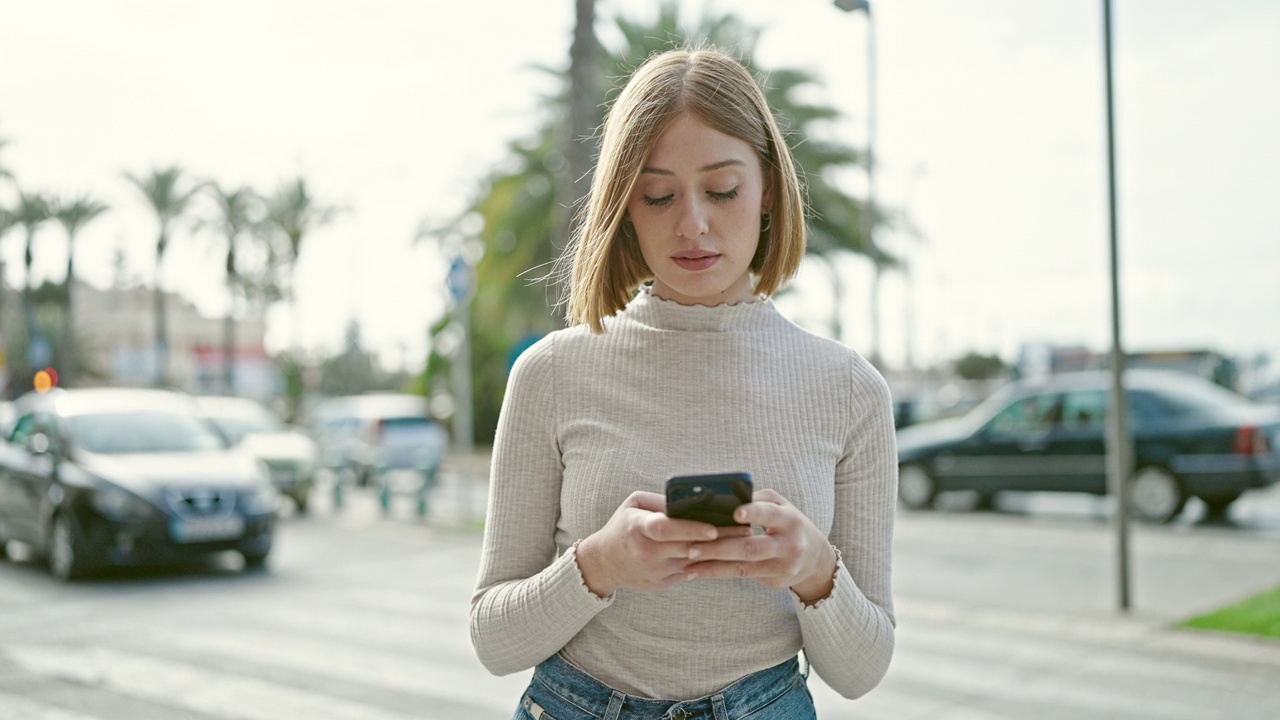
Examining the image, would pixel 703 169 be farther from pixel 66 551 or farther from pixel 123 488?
pixel 66 551

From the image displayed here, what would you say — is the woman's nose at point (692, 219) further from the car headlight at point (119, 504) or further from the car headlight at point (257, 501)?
the car headlight at point (257, 501)

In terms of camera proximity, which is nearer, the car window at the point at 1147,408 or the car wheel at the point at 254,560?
the car wheel at the point at 254,560

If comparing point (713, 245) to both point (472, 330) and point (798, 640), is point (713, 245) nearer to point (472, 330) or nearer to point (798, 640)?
point (798, 640)

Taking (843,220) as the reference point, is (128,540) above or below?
below

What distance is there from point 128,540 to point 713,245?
32.8 feet

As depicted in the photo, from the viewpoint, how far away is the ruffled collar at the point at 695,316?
1861 millimetres

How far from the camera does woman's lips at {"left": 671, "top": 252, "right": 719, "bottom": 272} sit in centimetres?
180

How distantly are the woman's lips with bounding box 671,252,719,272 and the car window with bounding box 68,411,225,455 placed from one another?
426 inches

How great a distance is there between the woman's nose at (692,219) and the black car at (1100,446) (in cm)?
1290

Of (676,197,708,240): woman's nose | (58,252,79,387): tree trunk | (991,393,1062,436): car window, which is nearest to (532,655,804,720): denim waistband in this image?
(676,197,708,240): woman's nose

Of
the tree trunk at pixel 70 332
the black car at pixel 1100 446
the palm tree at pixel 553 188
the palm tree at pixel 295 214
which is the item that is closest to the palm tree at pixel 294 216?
the palm tree at pixel 295 214

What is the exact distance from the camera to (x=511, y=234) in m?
25.4

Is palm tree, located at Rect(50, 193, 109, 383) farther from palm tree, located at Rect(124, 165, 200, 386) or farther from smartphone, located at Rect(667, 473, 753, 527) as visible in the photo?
smartphone, located at Rect(667, 473, 753, 527)

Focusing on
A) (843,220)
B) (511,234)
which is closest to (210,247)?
(511,234)
